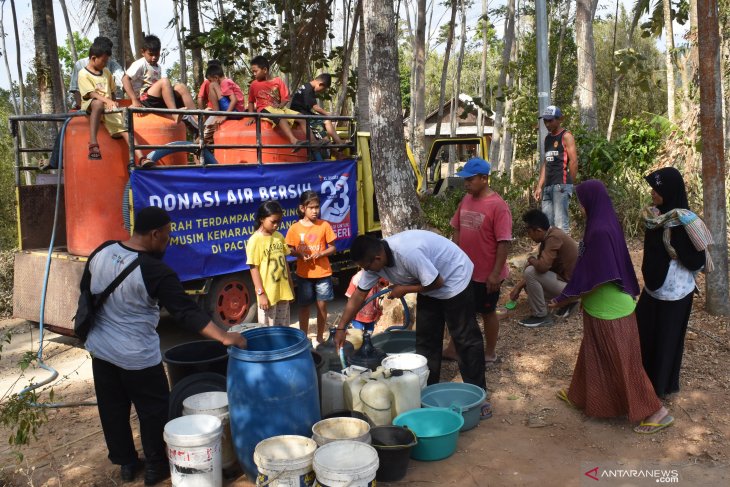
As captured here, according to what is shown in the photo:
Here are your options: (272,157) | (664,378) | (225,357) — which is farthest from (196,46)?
(664,378)

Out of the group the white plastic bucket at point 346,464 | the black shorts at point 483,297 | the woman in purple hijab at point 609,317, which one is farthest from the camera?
the black shorts at point 483,297

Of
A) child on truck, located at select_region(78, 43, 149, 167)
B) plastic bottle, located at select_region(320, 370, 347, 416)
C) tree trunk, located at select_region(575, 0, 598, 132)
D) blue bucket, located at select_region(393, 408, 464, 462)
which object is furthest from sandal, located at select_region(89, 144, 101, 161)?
tree trunk, located at select_region(575, 0, 598, 132)

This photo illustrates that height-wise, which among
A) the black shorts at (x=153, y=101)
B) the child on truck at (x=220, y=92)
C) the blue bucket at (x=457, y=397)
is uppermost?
the child on truck at (x=220, y=92)

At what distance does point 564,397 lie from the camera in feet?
16.5

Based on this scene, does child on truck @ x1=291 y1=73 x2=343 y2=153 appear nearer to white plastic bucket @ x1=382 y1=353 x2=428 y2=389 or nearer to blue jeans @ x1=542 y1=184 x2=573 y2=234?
blue jeans @ x1=542 y1=184 x2=573 y2=234

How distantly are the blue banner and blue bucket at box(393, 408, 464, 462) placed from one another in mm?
3202

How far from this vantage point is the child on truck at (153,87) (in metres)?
7.39

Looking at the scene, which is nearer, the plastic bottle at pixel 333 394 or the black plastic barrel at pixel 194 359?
the black plastic barrel at pixel 194 359

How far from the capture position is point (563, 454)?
167 inches

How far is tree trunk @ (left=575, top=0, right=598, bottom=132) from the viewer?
13.1 metres

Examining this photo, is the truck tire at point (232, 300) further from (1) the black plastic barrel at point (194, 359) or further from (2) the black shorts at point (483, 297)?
(2) the black shorts at point (483, 297)

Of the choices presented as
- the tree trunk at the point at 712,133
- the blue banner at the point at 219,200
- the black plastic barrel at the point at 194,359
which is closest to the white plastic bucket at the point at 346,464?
the black plastic barrel at the point at 194,359

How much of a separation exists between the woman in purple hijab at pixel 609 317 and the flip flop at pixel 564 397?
1.10ft

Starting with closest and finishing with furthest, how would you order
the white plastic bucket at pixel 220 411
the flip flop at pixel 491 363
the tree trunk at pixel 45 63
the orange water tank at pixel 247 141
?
1. the white plastic bucket at pixel 220 411
2. the flip flop at pixel 491 363
3. the orange water tank at pixel 247 141
4. the tree trunk at pixel 45 63
